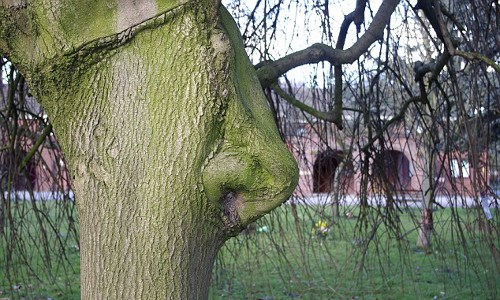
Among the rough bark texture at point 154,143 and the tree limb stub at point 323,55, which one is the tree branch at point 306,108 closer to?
the tree limb stub at point 323,55

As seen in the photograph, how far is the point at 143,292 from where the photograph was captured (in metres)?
1.52

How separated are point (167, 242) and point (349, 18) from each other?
2174 millimetres

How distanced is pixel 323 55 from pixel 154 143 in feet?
A: 4.12

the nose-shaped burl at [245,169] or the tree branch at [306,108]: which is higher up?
the tree branch at [306,108]

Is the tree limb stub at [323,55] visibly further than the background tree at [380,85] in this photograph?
No

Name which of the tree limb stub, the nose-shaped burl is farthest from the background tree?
the nose-shaped burl

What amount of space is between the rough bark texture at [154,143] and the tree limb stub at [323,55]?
2.88 feet

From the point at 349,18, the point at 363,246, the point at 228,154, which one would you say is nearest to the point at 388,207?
the point at 363,246

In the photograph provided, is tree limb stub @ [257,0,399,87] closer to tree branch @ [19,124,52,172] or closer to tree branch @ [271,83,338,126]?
tree branch @ [271,83,338,126]

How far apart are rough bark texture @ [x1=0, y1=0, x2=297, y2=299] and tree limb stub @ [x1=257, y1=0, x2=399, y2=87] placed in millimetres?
878

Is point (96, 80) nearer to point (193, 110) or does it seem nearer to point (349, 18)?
point (193, 110)

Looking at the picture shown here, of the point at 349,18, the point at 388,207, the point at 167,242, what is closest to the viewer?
the point at 167,242

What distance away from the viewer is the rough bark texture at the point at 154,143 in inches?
59.2

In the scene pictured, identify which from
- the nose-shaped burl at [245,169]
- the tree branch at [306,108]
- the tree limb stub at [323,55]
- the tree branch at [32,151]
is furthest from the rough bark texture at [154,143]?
the tree branch at [32,151]
